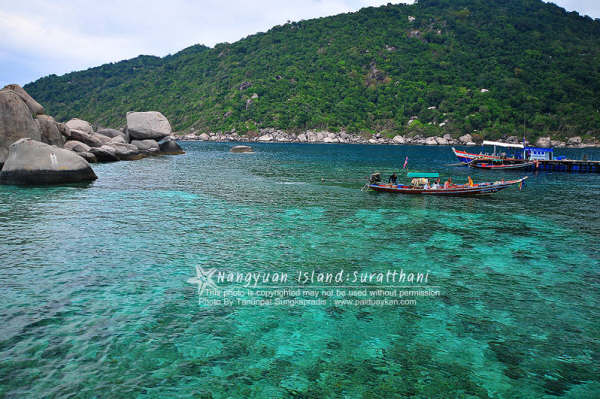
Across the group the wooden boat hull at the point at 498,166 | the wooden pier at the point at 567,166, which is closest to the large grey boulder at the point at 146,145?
the wooden boat hull at the point at 498,166

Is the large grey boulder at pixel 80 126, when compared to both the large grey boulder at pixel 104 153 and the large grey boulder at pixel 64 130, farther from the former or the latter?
the large grey boulder at pixel 64 130

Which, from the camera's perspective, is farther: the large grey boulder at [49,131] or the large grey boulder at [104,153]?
the large grey boulder at [104,153]

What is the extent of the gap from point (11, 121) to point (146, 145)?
95.4ft

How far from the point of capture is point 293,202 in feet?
94.2

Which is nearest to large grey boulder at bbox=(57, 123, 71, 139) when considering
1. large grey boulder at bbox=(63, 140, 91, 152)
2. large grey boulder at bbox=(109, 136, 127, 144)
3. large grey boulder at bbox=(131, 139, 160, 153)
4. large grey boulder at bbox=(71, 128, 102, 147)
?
large grey boulder at bbox=(63, 140, 91, 152)

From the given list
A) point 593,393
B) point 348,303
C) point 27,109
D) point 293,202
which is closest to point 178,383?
point 348,303

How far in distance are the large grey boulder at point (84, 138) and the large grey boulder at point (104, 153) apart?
1428 mm

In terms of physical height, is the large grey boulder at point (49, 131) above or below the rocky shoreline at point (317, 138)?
below

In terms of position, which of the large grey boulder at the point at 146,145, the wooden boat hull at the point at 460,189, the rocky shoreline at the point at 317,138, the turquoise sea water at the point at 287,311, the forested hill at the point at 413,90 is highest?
the forested hill at the point at 413,90

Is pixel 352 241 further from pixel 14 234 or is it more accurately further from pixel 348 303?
pixel 14 234

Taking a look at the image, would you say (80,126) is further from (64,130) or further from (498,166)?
(498,166)

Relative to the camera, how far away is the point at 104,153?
50.1 m

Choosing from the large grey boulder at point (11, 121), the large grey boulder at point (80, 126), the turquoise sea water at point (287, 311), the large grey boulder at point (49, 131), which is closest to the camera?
the turquoise sea water at point (287, 311)

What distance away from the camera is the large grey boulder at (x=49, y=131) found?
3928 centimetres
